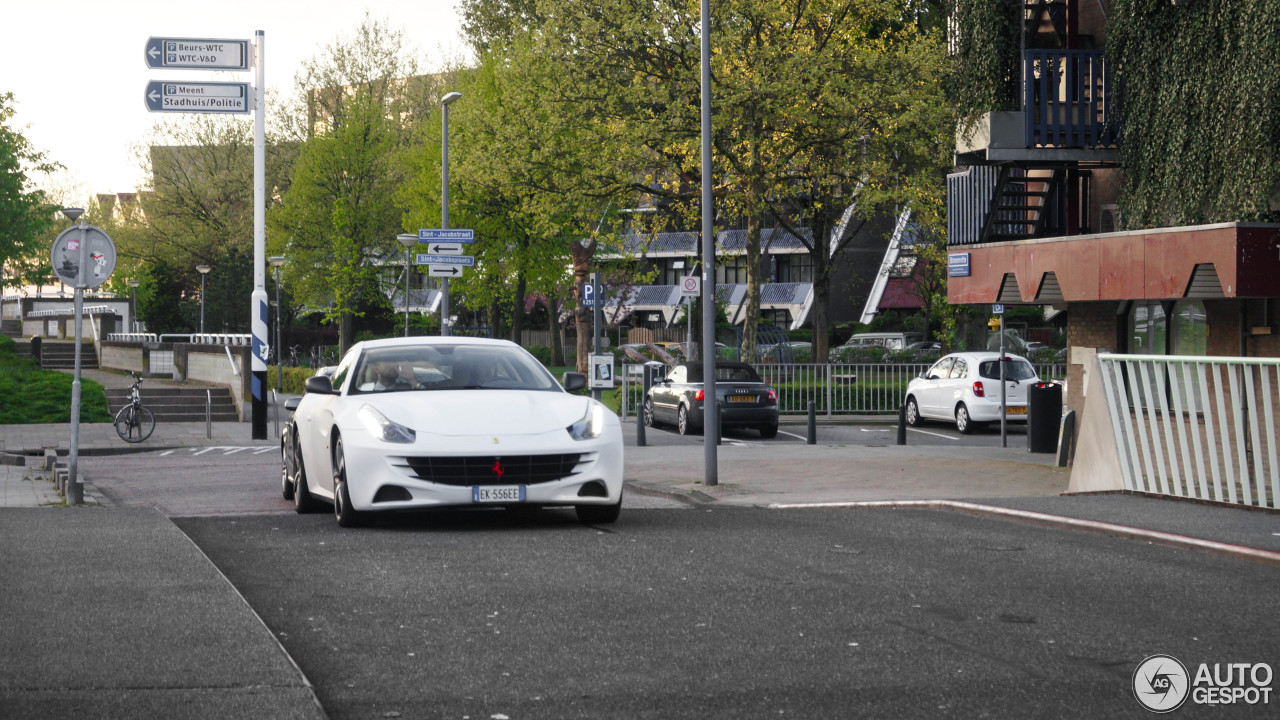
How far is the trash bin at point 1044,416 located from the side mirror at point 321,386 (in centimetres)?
1288

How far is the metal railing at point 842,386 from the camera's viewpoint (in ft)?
111

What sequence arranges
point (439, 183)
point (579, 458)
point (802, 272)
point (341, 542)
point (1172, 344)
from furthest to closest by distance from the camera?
point (802, 272)
point (439, 183)
point (1172, 344)
point (579, 458)
point (341, 542)

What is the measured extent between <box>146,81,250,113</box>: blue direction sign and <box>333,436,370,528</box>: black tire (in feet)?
41.8

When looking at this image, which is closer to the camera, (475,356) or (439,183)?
(475,356)

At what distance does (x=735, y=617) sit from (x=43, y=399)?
93.7ft

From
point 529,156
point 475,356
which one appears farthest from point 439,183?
point 475,356

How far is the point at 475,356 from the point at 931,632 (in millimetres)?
6035

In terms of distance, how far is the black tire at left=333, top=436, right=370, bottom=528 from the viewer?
10695 mm

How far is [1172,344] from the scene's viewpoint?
19250mm

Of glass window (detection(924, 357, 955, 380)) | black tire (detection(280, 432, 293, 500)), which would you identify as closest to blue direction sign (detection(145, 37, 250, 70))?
black tire (detection(280, 432, 293, 500))

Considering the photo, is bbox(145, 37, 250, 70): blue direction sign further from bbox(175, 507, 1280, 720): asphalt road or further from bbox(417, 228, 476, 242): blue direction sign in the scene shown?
bbox(175, 507, 1280, 720): asphalt road

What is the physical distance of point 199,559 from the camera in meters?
8.59

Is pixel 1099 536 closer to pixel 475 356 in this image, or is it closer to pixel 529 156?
pixel 475 356

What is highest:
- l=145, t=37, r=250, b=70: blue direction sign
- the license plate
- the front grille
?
l=145, t=37, r=250, b=70: blue direction sign
